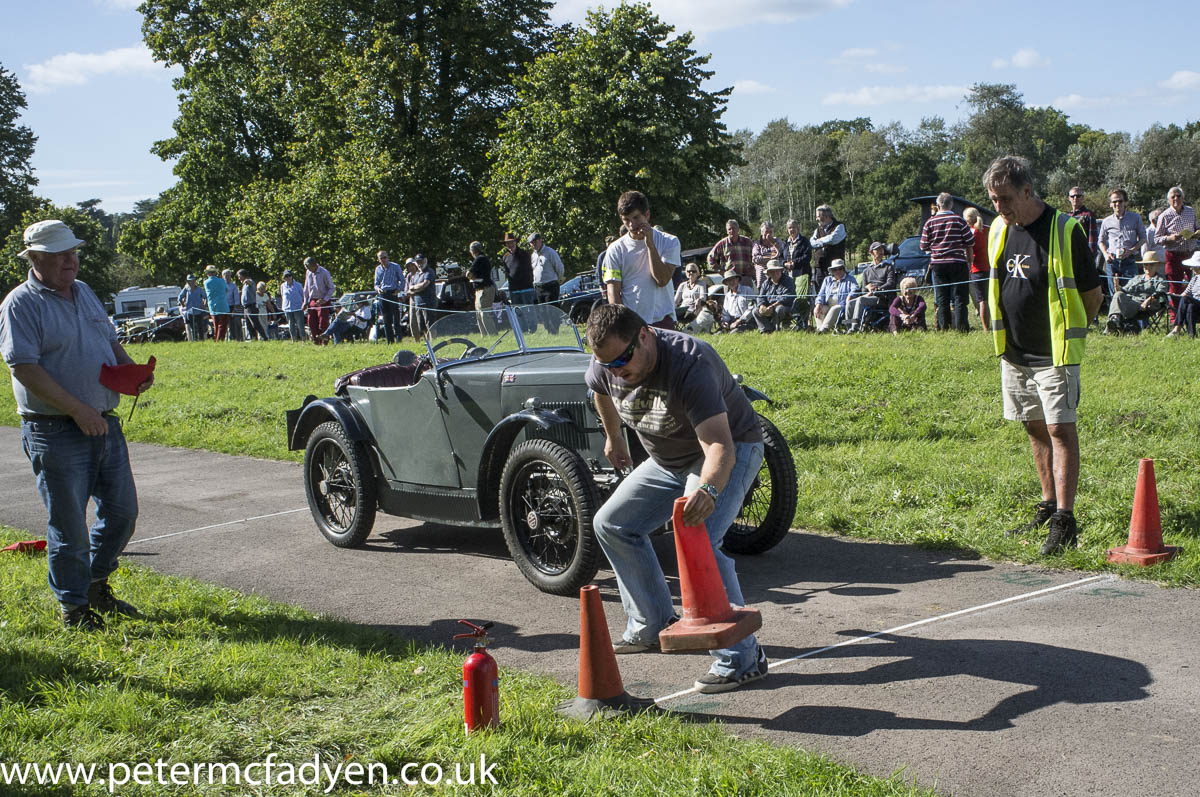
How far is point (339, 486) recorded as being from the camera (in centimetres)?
744

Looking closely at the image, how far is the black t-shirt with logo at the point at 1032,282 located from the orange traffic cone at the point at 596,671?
3.47m

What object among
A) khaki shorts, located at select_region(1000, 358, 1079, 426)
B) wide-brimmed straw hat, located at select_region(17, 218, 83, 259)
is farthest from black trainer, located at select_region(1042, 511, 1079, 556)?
wide-brimmed straw hat, located at select_region(17, 218, 83, 259)

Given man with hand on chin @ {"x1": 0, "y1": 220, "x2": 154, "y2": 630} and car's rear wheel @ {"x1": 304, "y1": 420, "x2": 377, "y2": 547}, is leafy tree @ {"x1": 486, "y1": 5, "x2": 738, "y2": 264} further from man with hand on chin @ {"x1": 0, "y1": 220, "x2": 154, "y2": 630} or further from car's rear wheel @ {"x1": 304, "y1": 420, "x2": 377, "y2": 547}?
man with hand on chin @ {"x1": 0, "y1": 220, "x2": 154, "y2": 630}

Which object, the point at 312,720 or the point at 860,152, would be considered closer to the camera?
the point at 312,720

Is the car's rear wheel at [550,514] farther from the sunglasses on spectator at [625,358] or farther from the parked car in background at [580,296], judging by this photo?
the parked car in background at [580,296]

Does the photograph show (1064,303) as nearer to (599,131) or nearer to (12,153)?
(599,131)

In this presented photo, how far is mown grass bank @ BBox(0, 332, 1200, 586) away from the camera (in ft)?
21.4

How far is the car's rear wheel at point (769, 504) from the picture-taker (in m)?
6.17

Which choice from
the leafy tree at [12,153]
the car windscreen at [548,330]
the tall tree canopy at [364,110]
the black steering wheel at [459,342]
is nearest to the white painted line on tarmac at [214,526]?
the black steering wheel at [459,342]

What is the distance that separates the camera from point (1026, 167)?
238 inches

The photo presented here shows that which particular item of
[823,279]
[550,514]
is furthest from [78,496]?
[823,279]

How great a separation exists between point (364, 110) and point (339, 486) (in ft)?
95.9

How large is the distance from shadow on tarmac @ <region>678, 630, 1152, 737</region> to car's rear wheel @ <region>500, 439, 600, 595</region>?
4.02 ft

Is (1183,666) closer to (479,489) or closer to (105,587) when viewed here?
(479,489)
